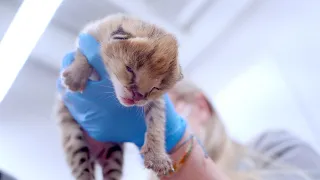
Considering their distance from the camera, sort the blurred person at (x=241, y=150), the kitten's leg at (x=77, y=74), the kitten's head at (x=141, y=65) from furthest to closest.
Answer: the blurred person at (x=241, y=150) < the kitten's leg at (x=77, y=74) < the kitten's head at (x=141, y=65)

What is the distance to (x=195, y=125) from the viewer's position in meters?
1.29

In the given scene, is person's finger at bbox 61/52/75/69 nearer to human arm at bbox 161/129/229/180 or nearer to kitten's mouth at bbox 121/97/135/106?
kitten's mouth at bbox 121/97/135/106

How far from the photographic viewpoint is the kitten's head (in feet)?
2.07

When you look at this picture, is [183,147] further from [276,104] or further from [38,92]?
[276,104]

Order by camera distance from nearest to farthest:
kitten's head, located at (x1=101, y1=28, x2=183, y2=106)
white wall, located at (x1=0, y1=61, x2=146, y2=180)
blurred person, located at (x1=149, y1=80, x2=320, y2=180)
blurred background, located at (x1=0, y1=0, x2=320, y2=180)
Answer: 1. kitten's head, located at (x1=101, y1=28, x2=183, y2=106)
2. white wall, located at (x1=0, y1=61, x2=146, y2=180)
3. blurred person, located at (x1=149, y1=80, x2=320, y2=180)
4. blurred background, located at (x1=0, y1=0, x2=320, y2=180)

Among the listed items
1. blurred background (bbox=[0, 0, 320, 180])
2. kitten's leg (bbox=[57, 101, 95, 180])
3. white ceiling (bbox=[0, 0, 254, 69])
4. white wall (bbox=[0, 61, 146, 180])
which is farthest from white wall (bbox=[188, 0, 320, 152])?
kitten's leg (bbox=[57, 101, 95, 180])

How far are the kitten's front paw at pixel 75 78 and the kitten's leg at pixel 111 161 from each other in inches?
6.5

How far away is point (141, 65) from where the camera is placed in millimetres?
638

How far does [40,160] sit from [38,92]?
37 centimetres

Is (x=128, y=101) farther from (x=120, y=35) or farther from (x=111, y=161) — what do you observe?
(x=111, y=161)

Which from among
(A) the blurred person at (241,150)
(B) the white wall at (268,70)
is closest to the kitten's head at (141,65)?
(A) the blurred person at (241,150)

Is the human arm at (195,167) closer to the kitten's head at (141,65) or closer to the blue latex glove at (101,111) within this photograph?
the blue latex glove at (101,111)

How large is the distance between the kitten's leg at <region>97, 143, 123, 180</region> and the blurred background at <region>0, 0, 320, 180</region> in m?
0.40

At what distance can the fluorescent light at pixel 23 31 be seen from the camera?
0.77m
